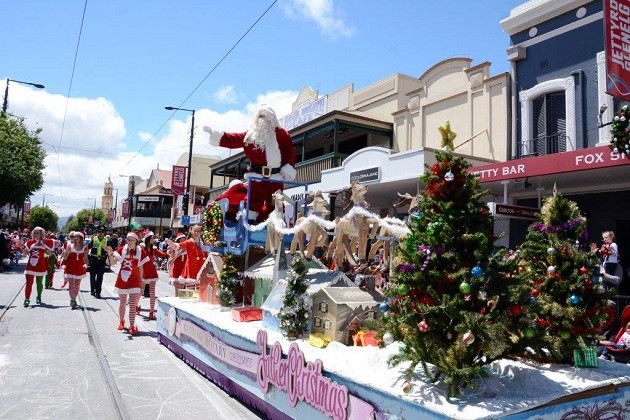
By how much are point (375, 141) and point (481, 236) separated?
19.3 meters

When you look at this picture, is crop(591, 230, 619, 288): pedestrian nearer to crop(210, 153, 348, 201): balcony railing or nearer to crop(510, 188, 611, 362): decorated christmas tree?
crop(510, 188, 611, 362): decorated christmas tree

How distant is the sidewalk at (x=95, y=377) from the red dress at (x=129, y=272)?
2.55 ft

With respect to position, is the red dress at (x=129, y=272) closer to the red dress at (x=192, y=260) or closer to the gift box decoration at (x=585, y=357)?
the red dress at (x=192, y=260)

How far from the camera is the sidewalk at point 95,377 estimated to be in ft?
15.8

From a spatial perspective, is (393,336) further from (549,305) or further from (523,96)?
(523,96)

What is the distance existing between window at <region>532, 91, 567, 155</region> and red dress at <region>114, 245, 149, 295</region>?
1172 centimetres

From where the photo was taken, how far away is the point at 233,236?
680 centimetres

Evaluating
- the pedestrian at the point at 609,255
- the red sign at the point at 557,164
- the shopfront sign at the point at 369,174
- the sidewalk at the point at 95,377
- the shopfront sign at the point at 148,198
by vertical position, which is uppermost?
the shopfront sign at the point at 148,198

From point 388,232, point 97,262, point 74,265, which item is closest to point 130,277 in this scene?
point 74,265

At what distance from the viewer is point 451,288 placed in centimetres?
312

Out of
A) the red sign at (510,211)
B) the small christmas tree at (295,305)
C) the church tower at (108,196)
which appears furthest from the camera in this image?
the church tower at (108,196)

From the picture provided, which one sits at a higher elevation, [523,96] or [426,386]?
[523,96]

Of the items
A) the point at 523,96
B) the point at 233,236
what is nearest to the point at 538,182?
the point at 523,96

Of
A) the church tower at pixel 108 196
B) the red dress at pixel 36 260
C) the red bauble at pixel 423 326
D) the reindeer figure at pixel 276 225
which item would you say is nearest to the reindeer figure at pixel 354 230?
the reindeer figure at pixel 276 225
